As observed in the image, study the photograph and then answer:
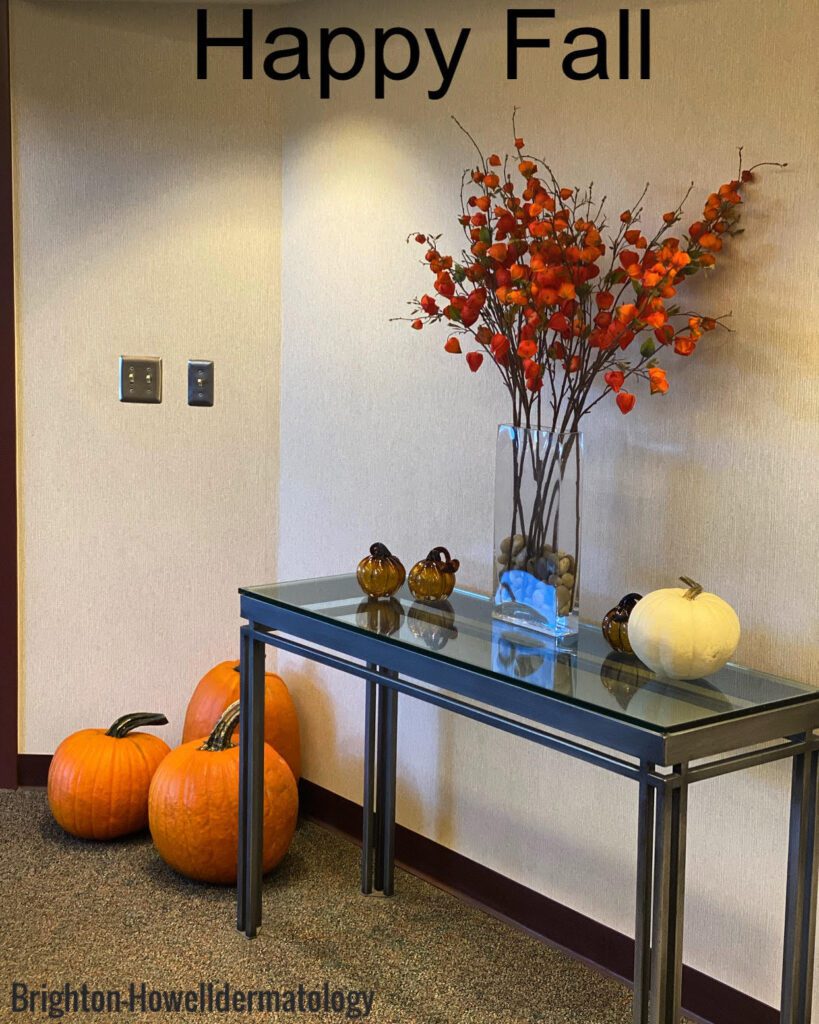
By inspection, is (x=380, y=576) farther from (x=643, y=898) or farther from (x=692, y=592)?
(x=643, y=898)

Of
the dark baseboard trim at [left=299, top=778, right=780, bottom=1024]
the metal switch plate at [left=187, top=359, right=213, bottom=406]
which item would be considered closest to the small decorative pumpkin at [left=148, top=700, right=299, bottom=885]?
the dark baseboard trim at [left=299, top=778, right=780, bottom=1024]

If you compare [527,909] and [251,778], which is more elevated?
[251,778]

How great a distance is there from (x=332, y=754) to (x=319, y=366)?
3.47ft

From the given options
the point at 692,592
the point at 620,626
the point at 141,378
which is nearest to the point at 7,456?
the point at 141,378

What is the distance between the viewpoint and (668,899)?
1722 millimetres

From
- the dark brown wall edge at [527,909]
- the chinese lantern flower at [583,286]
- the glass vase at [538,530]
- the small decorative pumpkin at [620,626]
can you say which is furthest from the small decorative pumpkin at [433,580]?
the dark brown wall edge at [527,909]

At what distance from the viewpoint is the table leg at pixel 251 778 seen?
2.50 metres

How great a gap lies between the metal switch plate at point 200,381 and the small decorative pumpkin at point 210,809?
916 mm

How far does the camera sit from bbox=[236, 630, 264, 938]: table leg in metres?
2.50

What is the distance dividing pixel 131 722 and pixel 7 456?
2.76 ft

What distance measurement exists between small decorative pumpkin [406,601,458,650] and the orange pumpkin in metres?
0.87

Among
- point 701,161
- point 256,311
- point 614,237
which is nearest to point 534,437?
point 614,237

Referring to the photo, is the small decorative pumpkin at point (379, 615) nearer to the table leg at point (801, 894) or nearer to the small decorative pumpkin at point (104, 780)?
the table leg at point (801, 894)

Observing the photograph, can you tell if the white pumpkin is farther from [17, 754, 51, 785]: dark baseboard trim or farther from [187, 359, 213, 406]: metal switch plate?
[17, 754, 51, 785]: dark baseboard trim
